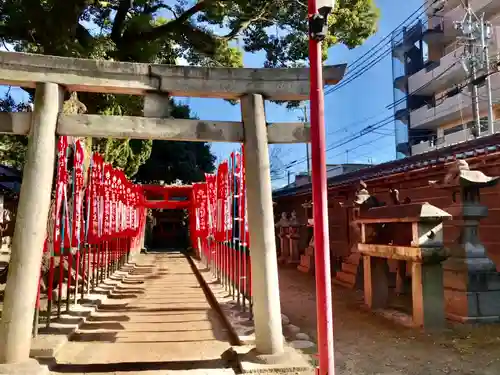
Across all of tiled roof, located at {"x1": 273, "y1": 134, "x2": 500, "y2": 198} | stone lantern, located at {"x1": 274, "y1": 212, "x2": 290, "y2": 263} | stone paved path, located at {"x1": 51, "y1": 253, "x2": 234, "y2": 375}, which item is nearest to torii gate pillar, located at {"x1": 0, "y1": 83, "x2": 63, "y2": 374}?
stone paved path, located at {"x1": 51, "y1": 253, "x2": 234, "y2": 375}

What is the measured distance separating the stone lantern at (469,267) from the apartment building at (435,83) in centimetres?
1843

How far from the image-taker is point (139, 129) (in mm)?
5789

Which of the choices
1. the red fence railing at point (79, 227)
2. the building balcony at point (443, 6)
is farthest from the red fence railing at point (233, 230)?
the building balcony at point (443, 6)

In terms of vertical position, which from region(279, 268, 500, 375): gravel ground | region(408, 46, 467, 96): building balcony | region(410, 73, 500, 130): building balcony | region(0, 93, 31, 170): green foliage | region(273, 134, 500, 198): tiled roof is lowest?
region(279, 268, 500, 375): gravel ground

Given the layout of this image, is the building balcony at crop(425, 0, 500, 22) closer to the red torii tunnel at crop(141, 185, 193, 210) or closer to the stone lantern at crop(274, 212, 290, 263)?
the stone lantern at crop(274, 212, 290, 263)

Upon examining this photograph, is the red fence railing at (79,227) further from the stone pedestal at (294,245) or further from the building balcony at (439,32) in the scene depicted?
the building balcony at (439,32)

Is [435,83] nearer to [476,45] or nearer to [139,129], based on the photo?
[476,45]

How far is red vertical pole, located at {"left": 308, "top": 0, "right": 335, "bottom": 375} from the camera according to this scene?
14.0ft

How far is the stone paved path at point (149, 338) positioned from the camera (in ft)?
18.3

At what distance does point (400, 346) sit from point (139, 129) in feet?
15.6

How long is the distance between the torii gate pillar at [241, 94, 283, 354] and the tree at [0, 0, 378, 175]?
5.63 meters

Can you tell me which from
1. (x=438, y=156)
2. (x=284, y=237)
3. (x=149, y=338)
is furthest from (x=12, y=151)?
(x=438, y=156)

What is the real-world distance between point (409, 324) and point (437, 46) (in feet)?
83.2

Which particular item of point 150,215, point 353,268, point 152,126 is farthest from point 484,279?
point 150,215
